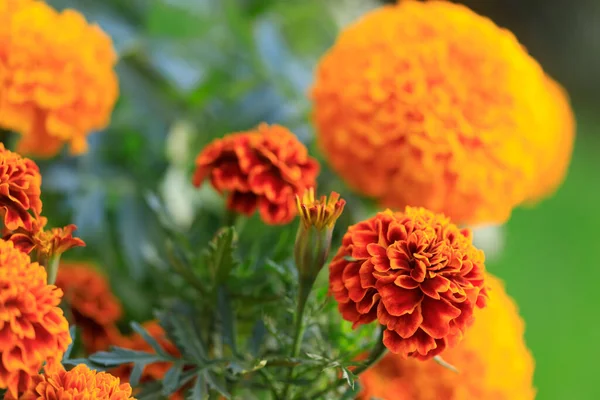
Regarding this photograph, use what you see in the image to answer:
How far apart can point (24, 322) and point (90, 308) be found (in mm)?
244

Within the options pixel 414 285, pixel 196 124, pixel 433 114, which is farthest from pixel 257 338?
pixel 196 124

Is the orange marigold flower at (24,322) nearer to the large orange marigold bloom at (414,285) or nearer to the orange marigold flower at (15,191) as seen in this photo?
the orange marigold flower at (15,191)

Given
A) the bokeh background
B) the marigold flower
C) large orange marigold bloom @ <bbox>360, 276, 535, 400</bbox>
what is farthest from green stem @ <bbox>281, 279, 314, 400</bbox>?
the bokeh background

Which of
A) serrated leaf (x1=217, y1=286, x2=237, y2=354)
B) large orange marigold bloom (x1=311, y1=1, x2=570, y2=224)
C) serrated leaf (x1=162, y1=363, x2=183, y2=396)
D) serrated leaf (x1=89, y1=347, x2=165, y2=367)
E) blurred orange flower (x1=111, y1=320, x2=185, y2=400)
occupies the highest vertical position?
large orange marigold bloom (x1=311, y1=1, x2=570, y2=224)

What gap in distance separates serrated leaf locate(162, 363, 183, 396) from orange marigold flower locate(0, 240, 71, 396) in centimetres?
11

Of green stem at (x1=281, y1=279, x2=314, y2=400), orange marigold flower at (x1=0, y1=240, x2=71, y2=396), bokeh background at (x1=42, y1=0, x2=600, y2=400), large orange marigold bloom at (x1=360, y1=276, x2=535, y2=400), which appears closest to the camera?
orange marigold flower at (x1=0, y1=240, x2=71, y2=396)

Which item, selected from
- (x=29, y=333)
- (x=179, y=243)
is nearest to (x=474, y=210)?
(x=179, y=243)

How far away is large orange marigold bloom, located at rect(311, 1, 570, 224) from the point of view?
0.62 metres

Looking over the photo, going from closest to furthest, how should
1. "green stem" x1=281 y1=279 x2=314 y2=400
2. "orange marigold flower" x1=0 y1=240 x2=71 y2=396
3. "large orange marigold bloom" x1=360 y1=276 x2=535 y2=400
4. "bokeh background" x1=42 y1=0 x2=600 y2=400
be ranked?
1. "orange marigold flower" x1=0 y1=240 x2=71 y2=396
2. "green stem" x1=281 y1=279 x2=314 y2=400
3. "large orange marigold bloom" x1=360 y1=276 x2=535 y2=400
4. "bokeh background" x1=42 y1=0 x2=600 y2=400

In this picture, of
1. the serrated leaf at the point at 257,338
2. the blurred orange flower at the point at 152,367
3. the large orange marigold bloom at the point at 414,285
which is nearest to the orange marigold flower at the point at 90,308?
the blurred orange flower at the point at 152,367

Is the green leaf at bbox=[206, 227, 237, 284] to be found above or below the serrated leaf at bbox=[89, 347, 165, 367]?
above

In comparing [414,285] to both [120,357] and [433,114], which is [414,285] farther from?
[433,114]

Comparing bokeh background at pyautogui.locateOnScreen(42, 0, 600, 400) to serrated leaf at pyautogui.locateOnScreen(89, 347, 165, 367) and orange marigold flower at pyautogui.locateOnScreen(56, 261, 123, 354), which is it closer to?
orange marigold flower at pyautogui.locateOnScreen(56, 261, 123, 354)

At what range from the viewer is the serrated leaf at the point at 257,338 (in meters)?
0.46
